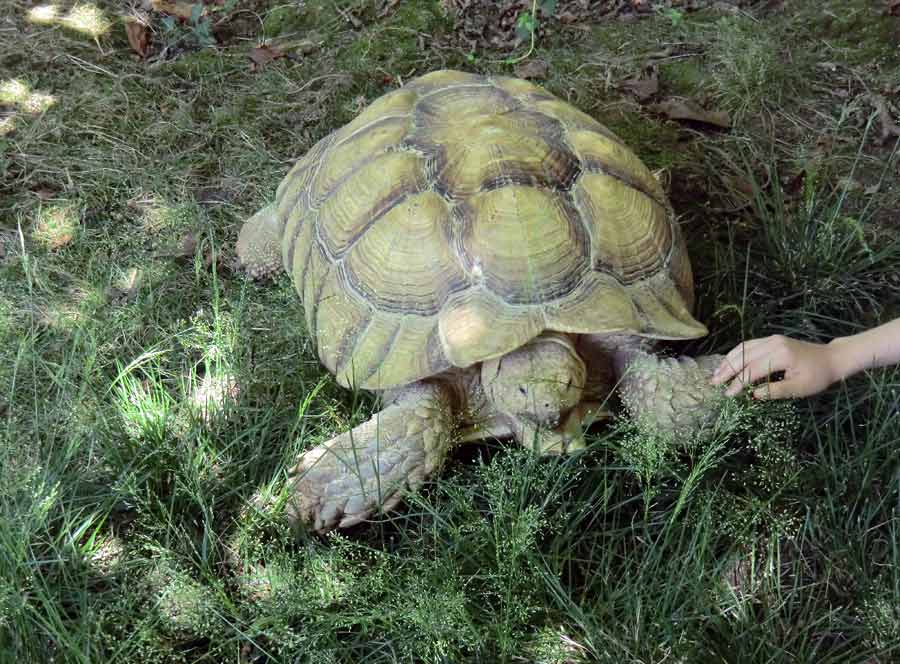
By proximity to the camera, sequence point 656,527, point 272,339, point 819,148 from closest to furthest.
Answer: point 656,527 → point 272,339 → point 819,148

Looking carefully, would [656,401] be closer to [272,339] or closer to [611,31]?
[272,339]

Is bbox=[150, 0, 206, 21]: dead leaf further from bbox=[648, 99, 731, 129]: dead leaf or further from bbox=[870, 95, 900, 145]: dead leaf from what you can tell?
bbox=[870, 95, 900, 145]: dead leaf

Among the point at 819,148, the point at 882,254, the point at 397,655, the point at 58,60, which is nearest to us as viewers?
the point at 397,655

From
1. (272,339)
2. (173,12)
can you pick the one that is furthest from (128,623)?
(173,12)

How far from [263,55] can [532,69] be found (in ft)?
5.60

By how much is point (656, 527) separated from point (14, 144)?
393 centimetres

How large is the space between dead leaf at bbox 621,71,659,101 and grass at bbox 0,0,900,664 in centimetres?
8

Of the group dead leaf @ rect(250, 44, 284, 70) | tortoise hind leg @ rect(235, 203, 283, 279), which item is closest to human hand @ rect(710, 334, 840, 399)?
tortoise hind leg @ rect(235, 203, 283, 279)

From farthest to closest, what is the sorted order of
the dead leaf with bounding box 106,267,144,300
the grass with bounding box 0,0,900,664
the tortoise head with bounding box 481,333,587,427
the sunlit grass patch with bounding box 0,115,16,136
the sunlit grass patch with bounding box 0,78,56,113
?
1. the sunlit grass patch with bounding box 0,78,56,113
2. the sunlit grass patch with bounding box 0,115,16,136
3. the dead leaf with bounding box 106,267,144,300
4. the tortoise head with bounding box 481,333,587,427
5. the grass with bounding box 0,0,900,664

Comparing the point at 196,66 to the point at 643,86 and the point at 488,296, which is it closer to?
the point at 643,86

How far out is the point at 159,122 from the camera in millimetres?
4074

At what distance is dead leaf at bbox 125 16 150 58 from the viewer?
14.7 feet

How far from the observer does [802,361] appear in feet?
7.54

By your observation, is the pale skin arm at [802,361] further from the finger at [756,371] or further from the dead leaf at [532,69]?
the dead leaf at [532,69]
